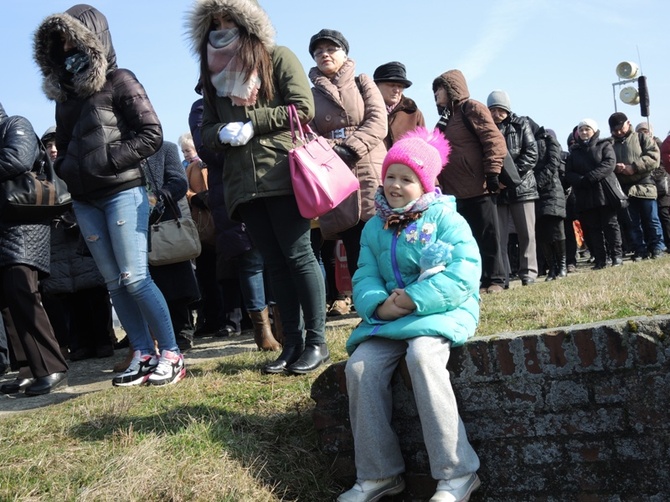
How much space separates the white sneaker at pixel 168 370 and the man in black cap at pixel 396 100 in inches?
118

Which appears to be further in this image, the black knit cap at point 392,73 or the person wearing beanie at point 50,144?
the person wearing beanie at point 50,144

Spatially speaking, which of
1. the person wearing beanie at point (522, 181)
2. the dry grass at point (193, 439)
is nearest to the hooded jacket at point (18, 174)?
the dry grass at point (193, 439)

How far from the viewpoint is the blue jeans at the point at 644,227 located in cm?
1161

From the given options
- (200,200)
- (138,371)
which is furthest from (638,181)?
(138,371)

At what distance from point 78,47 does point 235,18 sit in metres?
1.10

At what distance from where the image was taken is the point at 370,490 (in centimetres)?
352

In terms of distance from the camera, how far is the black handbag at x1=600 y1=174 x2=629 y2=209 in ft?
36.0

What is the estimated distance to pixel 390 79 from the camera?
707cm

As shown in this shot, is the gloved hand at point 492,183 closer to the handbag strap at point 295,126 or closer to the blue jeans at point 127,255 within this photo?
the handbag strap at point 295,126

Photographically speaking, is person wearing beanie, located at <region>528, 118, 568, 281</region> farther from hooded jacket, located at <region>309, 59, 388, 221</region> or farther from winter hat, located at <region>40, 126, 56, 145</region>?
winter hat, located at <region>40, 126, 56, 145</region>

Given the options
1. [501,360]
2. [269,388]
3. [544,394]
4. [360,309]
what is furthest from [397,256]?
[269,388]

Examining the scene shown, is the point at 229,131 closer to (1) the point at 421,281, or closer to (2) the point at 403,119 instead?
(1) the point at 421,281

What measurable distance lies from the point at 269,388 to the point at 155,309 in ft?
3.16

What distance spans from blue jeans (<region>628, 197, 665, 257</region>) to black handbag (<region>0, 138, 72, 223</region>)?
8913 millimetres
